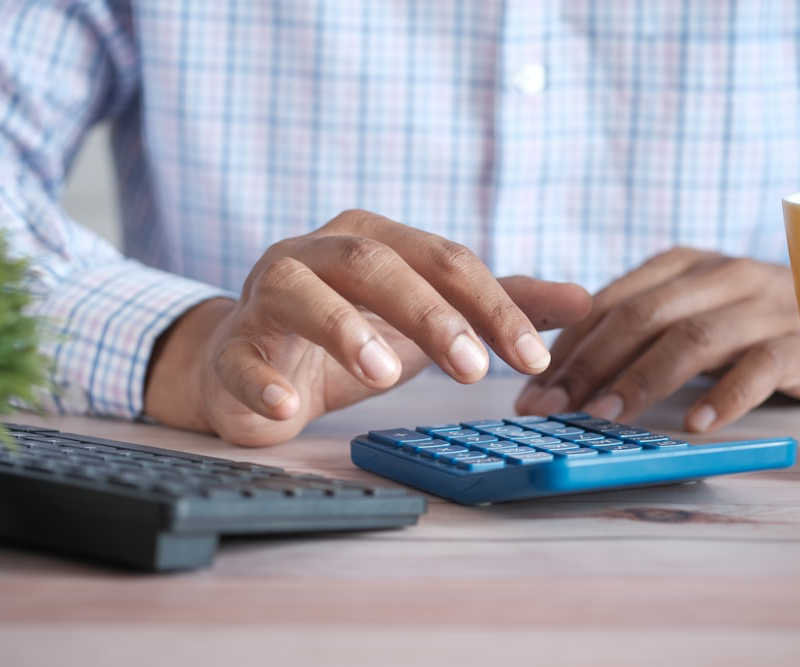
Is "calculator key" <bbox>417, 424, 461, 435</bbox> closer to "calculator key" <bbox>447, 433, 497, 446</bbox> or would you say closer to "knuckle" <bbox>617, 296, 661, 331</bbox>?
"calculator key" <bbox>447, 433, 497, 446</bbox>

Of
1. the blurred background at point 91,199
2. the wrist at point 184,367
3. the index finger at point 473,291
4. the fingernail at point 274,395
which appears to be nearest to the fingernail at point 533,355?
→ the index finger at point 473,291

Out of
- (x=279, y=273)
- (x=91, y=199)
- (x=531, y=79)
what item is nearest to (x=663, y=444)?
(x=279, y=273)

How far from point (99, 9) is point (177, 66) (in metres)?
0.10

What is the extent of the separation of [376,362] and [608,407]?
0.84ft

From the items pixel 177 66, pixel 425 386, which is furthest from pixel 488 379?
pixel 177 66

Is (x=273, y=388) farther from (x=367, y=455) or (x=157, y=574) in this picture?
(x=157, y=574)

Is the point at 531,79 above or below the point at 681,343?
above

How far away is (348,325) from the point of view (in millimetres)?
539

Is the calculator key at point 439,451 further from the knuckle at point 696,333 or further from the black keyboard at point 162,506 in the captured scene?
the knuckle at point 696,333

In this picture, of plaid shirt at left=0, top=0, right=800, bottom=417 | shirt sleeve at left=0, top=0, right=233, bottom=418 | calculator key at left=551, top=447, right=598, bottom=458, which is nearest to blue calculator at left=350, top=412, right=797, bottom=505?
calculator key at left=551, top=447, right=598, bottom=458

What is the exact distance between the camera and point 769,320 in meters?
0.81

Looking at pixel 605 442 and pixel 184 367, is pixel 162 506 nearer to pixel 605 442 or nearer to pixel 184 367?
pixel 605 442

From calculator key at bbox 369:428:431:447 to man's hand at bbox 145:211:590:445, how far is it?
1.2 inches

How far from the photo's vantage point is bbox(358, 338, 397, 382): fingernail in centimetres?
53
